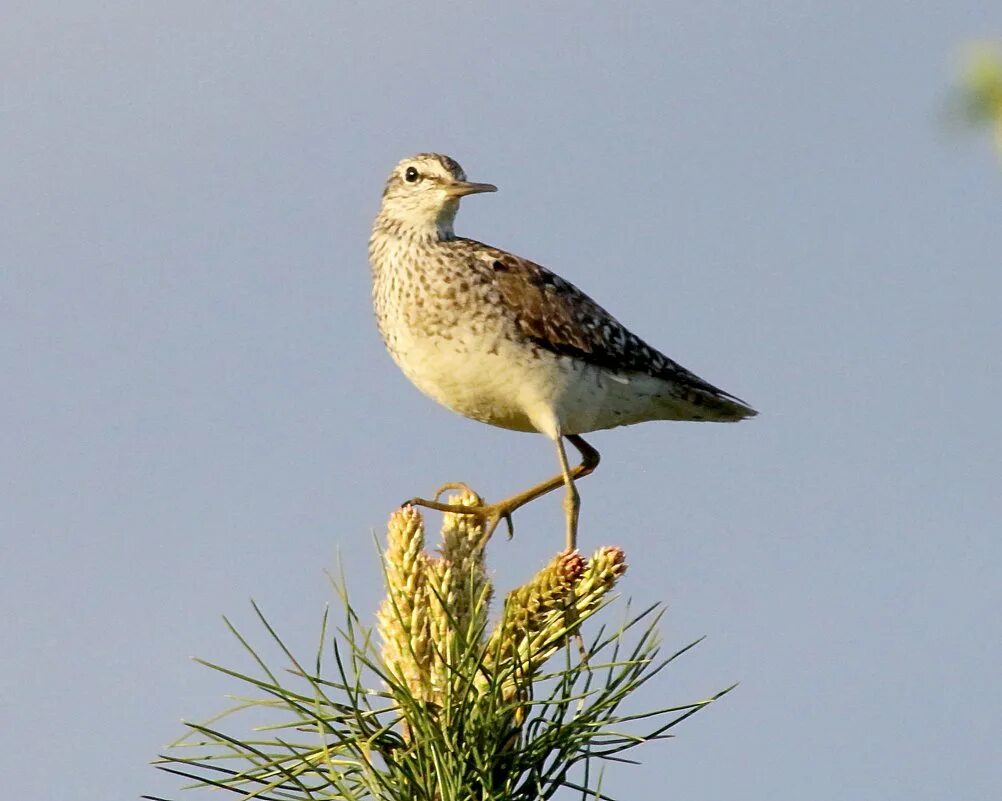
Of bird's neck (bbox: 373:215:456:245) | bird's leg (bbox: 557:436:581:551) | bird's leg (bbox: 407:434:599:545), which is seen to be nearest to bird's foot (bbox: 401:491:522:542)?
bird's leg (bbox: 407:434:599:545)

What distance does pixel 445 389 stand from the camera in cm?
848

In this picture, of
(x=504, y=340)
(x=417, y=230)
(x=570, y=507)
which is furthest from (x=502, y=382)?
(x=417, y=230)

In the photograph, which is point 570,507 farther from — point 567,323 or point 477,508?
point 477,508

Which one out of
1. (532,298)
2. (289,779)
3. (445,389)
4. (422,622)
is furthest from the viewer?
(532,298)

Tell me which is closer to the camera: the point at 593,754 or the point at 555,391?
the point at 593,754

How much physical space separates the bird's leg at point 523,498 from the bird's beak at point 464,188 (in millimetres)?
1960

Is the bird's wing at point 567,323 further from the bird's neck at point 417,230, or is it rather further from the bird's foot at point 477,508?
the bird's foot at point 477,508

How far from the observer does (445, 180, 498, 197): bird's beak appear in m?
9.66

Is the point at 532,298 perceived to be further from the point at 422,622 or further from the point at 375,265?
the point at 422,622

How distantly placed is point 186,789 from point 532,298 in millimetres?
6130

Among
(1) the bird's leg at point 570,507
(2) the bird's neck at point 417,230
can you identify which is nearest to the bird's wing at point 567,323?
(2) the bird's neck at point 417,230

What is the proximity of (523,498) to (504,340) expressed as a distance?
1667 mm

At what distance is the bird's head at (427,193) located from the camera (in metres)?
9.80

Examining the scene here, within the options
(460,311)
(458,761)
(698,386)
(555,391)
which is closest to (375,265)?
(460,311)
